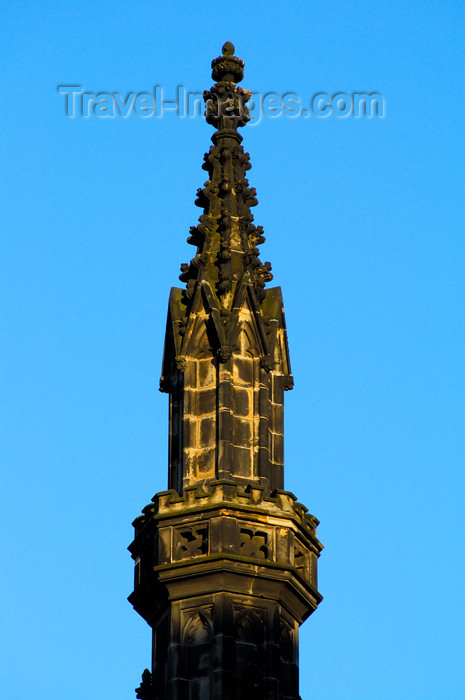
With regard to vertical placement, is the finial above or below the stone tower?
above

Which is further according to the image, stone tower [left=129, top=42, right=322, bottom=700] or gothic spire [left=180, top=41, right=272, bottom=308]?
gothic spire [left=180, top=41, right=272, bottom=308]

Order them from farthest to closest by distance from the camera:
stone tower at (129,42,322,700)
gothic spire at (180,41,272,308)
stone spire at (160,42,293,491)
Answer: gothic spire at (180,41,272,308)
stone spire at (160,42,293,491)
stone tower at (129,42,322,700)

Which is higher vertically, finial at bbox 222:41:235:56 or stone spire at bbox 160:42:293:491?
finial at bbox 222:41:235:56

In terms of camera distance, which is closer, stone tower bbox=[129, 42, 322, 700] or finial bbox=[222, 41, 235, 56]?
stone tower bbox=[129, 42, 322, 700]

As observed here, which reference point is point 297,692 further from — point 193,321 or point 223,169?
point 223,169

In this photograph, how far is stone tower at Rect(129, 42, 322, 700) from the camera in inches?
1267

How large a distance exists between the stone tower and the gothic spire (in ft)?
0.12

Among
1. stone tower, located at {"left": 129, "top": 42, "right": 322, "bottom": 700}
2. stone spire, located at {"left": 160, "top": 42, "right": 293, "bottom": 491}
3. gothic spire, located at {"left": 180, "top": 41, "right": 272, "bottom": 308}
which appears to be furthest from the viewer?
gothic spire, located at {"left": 180, "top": 41, "right": 272, "bottom": 308}

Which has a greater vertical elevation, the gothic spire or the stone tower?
the gothic spire

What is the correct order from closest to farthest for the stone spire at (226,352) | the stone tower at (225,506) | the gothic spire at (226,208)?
the stone tower at (225,506) → the stone spire at (226,352) → the gothic spire at (226,208)

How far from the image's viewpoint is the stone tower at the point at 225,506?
1267 inches

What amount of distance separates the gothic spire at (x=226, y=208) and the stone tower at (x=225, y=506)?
37mm

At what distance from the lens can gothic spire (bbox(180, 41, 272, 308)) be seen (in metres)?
36.0

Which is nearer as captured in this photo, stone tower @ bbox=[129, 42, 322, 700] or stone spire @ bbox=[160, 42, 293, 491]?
stone tower @ bbox=[129, 42, 322, 700]
